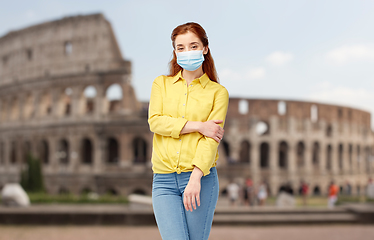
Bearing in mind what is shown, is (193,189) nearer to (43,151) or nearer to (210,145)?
(210,145)

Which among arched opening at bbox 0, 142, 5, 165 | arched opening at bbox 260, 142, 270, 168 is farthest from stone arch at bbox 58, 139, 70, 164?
arched opening at bbox 260, 142, 270, 168

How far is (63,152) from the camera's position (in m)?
27.3

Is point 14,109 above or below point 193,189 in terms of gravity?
above

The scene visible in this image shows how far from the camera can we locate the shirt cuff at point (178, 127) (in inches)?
82.8

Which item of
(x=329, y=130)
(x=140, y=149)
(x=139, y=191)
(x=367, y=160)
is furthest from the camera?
(x=367, y=160)

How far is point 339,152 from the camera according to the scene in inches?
1439

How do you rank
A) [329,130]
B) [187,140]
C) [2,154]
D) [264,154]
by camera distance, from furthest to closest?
[329,130]
[264,154]
[2,154]
[187,140]

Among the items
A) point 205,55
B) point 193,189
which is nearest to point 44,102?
point 205,55

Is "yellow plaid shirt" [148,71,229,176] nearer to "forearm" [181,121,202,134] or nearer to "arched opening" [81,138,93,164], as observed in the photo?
"forearm" [181,121,202,134]

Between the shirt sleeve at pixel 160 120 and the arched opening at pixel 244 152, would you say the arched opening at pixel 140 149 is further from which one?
the shirt sleeve at pixel 160 120

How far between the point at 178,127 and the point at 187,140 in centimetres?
11

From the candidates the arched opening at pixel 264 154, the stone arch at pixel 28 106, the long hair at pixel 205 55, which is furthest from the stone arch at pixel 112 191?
the long hair at pixel 205 55

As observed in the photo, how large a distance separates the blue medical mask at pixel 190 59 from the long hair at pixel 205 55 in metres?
0.11

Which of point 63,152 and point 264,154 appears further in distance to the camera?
point 264,154
